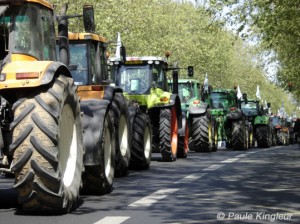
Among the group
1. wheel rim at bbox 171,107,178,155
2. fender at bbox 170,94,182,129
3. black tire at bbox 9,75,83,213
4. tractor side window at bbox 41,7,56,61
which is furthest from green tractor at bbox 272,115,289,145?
black tire at bbox 9,75,83,213

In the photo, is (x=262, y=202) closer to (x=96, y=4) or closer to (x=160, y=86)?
(x=160, y=86)

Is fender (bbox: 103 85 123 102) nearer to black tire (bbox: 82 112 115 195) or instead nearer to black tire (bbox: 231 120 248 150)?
black tire (bbox: 82 112 115 195)

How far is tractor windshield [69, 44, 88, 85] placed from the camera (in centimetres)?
1163

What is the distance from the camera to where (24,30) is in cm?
764

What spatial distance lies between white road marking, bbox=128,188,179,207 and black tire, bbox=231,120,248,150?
17399 mm

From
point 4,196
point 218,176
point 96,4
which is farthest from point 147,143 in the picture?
point 96,4

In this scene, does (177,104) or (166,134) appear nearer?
(166,134)

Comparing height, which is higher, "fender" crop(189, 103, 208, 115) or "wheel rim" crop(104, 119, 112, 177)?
"fender" crop(189, 103, 208, 115)

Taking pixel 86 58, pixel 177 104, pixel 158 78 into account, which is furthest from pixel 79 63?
pixel 177 104

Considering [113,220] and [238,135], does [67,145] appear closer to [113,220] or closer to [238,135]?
[113,220]

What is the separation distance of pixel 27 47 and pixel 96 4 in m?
31.7

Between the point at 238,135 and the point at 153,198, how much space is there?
1852cm

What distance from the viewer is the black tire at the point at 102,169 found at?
888cm

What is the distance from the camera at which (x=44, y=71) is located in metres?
7.05
